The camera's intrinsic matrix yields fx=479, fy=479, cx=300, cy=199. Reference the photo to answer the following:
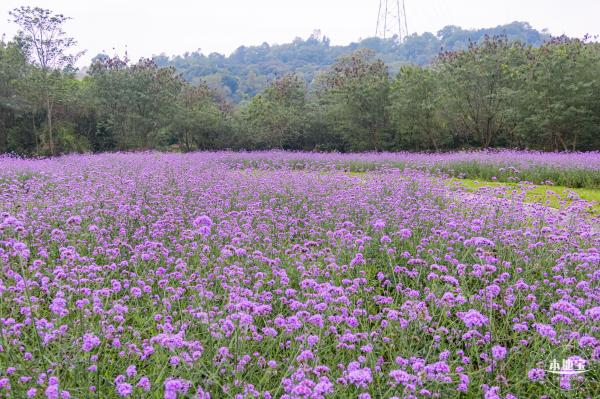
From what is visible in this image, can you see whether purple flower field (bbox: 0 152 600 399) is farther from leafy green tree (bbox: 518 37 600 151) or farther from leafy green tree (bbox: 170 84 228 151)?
leafy green tree (bbox: 170 84 228 151)

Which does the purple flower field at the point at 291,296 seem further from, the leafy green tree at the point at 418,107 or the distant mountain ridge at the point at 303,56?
the distant mountain ridge at the point at 303,56

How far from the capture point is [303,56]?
373 ft

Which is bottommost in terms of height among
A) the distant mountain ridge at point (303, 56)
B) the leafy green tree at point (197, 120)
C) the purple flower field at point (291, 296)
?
the purple flower field at point (291, 296)

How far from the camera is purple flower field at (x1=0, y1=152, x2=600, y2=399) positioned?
2.56 meters

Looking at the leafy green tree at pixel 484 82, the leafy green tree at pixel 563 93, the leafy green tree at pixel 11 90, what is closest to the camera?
the leafy green tree at pixel 563 93

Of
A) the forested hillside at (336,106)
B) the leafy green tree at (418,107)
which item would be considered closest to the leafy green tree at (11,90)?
the forested hillside at (336,106)

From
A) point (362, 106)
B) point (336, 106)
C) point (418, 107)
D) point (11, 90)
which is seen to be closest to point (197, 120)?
point (336, 106)

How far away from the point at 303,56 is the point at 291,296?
11499 centimetres

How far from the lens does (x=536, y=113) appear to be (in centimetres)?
2334

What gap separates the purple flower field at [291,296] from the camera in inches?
101

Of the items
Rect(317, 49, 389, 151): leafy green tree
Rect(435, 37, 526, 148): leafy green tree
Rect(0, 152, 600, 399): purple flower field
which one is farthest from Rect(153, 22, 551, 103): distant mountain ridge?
Rect(0, 152, 600, 399): purple flower field

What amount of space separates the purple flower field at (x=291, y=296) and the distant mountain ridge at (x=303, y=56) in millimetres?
79788

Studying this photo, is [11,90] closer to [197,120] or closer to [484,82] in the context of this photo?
[197,120]

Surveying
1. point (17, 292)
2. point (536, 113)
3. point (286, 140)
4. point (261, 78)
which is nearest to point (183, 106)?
point (286, 140)
